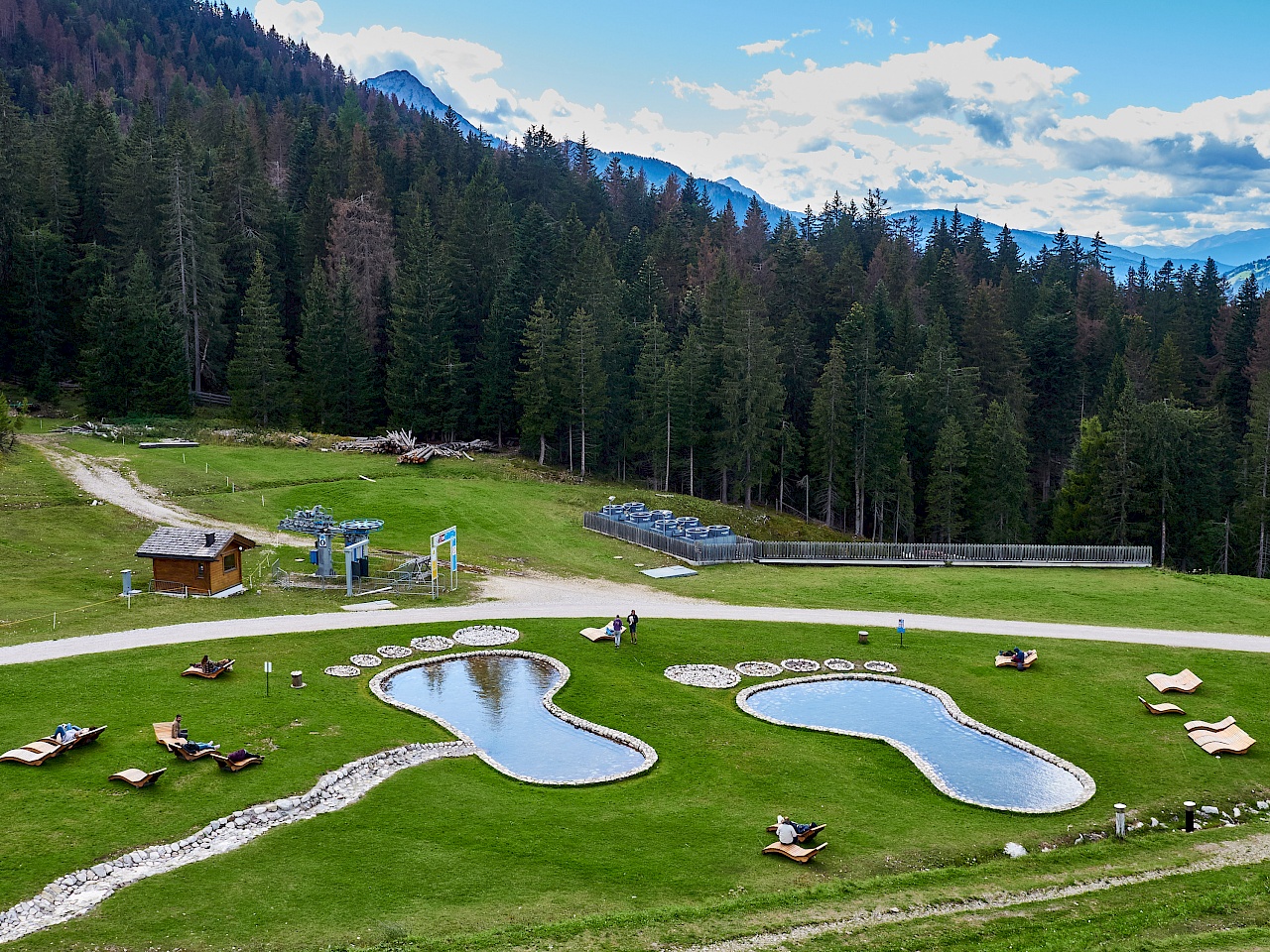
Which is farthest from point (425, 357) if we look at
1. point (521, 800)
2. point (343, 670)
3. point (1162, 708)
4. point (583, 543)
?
point (1162, 708)

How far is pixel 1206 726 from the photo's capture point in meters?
29.9

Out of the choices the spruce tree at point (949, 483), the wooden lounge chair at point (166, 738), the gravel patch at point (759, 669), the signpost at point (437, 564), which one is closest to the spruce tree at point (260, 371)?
the signpost at point (437, 564)

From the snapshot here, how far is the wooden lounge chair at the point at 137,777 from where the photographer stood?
23141 mm

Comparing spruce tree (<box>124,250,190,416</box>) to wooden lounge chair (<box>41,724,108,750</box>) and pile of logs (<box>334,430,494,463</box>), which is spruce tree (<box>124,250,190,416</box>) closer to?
pile of logs (<box>334,430,494,463</box>)

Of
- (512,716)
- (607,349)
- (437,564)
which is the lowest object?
(512,716)

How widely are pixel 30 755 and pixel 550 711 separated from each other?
14477mm

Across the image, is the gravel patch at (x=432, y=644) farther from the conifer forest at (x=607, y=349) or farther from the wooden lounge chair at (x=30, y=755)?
the conifer forest at (x=607, y=349)

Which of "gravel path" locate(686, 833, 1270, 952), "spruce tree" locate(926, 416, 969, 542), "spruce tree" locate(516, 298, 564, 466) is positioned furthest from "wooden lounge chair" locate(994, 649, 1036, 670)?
"spruce tree" locate(516, 298, 564, 466)

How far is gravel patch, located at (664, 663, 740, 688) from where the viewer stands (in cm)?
3366

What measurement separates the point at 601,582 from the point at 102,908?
31542 mm

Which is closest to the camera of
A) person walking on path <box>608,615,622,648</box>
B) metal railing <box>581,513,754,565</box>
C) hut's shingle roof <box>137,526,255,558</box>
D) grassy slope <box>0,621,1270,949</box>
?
grassy slope <box>0,621,1270,949</box>

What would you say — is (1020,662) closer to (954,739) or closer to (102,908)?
(954,739)

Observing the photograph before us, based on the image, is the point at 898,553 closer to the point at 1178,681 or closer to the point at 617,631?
the point at 1178,681

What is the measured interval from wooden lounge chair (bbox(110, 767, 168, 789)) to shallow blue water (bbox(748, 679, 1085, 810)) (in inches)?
716
